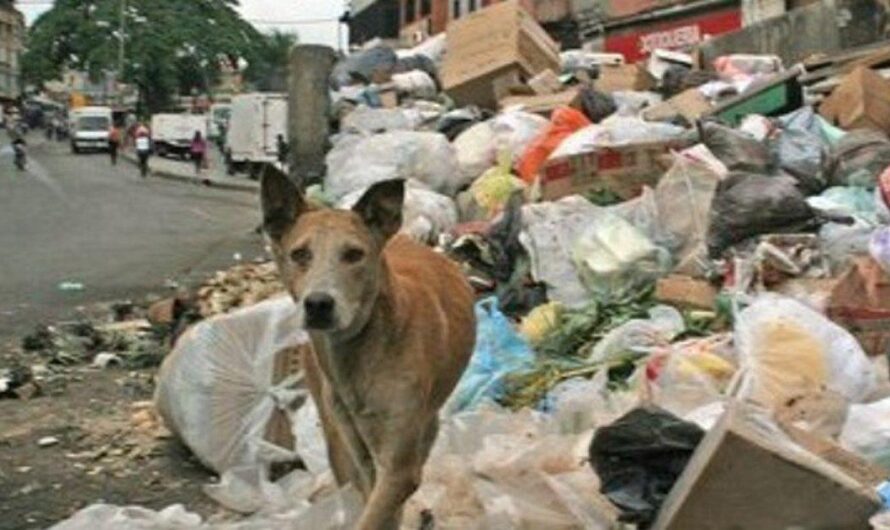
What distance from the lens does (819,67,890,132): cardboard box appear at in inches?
337

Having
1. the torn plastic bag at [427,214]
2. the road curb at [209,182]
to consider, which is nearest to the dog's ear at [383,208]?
the torn plastic bag at [427,214]

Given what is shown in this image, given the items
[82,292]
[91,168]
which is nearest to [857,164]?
[82,292]

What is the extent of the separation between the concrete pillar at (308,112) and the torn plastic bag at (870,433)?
9209mm

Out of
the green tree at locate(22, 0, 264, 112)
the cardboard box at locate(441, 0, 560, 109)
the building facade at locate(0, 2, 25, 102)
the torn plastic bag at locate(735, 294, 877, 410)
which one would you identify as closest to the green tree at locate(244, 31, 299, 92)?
the green tree at locate(22, 0, 264, 112)

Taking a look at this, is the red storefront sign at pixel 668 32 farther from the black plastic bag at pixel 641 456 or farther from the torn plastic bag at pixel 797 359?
the black plastic bag at pixel 641 456

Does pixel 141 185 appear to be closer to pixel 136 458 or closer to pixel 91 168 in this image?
pixel 91 168

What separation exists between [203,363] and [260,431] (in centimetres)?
36

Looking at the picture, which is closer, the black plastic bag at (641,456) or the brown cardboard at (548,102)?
the black plastic bag at (641,456)

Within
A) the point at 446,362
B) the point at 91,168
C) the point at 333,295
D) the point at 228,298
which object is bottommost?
the point at 91,168

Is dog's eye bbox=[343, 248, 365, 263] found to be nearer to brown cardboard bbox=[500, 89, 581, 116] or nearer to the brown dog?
the brown dog

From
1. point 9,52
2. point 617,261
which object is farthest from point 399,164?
point 9,52

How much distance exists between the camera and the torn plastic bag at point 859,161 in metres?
7.29

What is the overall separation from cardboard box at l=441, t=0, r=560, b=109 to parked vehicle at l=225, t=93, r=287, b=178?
19148 mm

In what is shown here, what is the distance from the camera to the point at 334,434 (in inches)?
153
